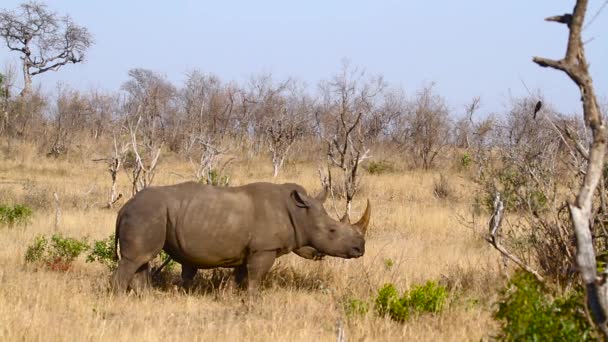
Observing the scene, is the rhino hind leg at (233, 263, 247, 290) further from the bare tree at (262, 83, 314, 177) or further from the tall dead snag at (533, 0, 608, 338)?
the bare tree at (262, 83, 314, 177)

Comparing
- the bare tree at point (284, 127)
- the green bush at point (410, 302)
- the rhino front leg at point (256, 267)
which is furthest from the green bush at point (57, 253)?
the bare tree at point (284, 127)

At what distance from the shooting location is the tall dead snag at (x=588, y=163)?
3.29 meters

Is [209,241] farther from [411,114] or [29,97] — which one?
[29,97]

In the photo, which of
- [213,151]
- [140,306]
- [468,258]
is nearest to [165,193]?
[140,306]

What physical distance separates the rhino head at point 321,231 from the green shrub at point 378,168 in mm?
15711

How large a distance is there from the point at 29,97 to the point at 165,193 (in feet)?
102

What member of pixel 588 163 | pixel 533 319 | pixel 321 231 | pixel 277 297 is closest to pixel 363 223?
pixel 321 231

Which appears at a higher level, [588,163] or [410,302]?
[588,163]

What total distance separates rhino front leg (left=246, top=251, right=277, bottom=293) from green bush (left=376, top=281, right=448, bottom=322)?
4.62 feet

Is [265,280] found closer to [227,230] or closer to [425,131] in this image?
[227,230]

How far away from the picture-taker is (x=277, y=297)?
7.57 metres

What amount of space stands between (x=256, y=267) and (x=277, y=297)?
1.17ft

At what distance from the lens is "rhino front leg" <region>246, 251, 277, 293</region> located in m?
7.59

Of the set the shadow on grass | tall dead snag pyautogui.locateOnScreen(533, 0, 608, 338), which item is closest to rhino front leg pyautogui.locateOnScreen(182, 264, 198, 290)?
the shadow on grass
